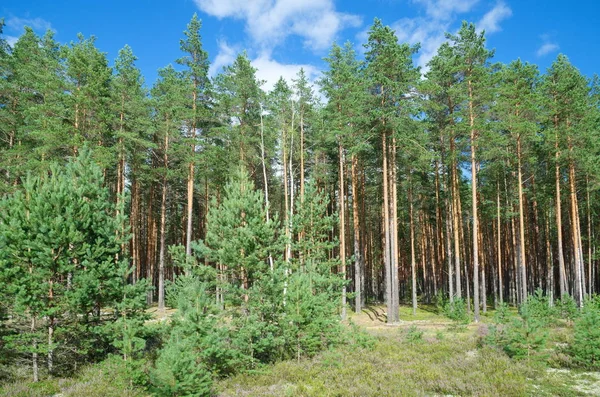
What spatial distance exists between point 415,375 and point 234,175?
14204 millimetres

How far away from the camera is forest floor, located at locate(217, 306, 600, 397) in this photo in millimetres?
9250

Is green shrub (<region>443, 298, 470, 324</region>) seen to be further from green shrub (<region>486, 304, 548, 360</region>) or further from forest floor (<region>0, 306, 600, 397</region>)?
green shrub (<region>486, 304, 548, 360</region>)

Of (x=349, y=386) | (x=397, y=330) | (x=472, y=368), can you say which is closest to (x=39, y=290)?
(x=349, y=386)

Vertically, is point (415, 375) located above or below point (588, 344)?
below

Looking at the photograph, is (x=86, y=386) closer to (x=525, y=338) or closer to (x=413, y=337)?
(x=413, y=337)

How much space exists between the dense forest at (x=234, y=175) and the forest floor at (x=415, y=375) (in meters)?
0.99

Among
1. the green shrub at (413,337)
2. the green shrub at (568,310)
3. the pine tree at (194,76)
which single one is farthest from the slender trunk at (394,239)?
the pine tree at (194,76)

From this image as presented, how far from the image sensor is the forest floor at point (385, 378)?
9.30 m

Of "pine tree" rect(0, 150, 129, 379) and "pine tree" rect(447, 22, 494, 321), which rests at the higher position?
"pine tree" rect(447, 22, 494, 321)

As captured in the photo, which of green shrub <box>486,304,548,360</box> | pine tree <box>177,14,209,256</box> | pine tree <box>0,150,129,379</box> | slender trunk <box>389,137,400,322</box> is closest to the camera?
pine tree <box>0,150,129,379</box>

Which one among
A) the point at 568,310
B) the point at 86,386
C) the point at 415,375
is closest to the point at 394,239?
the point at 415,375

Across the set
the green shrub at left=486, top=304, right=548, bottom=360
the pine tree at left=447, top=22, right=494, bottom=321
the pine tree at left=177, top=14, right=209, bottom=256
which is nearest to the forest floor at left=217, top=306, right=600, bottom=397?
the green shrub at left=486, top=304, right=548, bottom=360

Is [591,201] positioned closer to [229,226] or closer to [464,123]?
[464,123]

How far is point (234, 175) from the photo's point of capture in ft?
66.5
